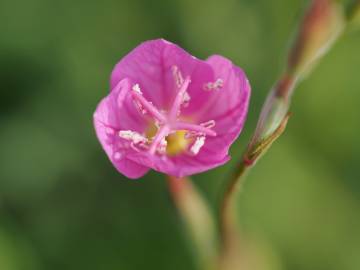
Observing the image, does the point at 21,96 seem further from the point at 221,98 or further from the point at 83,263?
the point at 221,98

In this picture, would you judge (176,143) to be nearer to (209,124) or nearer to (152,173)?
(209,124)

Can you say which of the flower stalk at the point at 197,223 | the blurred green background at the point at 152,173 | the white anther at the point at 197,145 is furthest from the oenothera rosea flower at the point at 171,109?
the blurred green background at the point at 152,173

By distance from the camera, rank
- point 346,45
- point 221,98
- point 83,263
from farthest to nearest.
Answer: point 346,45 < point 83,263 < point 221,98

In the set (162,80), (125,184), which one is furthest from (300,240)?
(162,80)

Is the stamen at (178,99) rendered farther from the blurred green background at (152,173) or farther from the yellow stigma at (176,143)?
the blurred green background at (152,173)

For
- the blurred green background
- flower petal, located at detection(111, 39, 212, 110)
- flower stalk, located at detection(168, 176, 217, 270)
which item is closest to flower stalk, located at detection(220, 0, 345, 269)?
→ flower stalk, located at detection(168, 176, 217, 270)

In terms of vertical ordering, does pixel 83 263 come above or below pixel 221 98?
below

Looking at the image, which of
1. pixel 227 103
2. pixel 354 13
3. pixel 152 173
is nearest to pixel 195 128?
pixel 227 103
